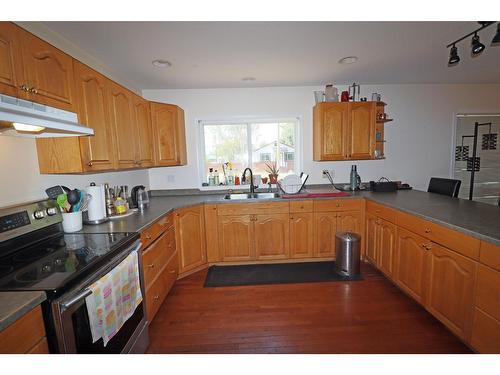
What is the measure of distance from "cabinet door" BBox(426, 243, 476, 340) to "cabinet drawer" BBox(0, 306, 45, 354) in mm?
2164

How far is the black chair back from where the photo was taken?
2.48 m

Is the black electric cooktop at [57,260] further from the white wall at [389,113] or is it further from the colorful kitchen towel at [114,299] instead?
the white wall at [389,113]

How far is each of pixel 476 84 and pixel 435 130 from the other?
2.73 feet

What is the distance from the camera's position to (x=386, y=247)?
2326 millimetres

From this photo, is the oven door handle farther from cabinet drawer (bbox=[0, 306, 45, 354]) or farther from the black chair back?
the black chair back

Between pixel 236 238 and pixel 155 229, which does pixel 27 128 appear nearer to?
pixel 155 229

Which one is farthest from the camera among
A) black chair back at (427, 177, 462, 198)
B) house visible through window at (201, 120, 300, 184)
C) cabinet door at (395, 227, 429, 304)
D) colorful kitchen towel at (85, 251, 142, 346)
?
house visible through window at (201, 120, 300, 184)

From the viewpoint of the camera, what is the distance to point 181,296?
2234 millimetres

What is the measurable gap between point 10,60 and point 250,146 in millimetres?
2448

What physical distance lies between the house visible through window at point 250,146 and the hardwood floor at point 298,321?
1627 millimetres

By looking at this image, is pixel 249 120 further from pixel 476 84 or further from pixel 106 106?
pixel 476 84

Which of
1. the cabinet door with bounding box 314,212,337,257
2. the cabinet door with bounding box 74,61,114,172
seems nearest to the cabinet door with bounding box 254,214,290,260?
the cabinet door with bounding box 314,212,337,257
